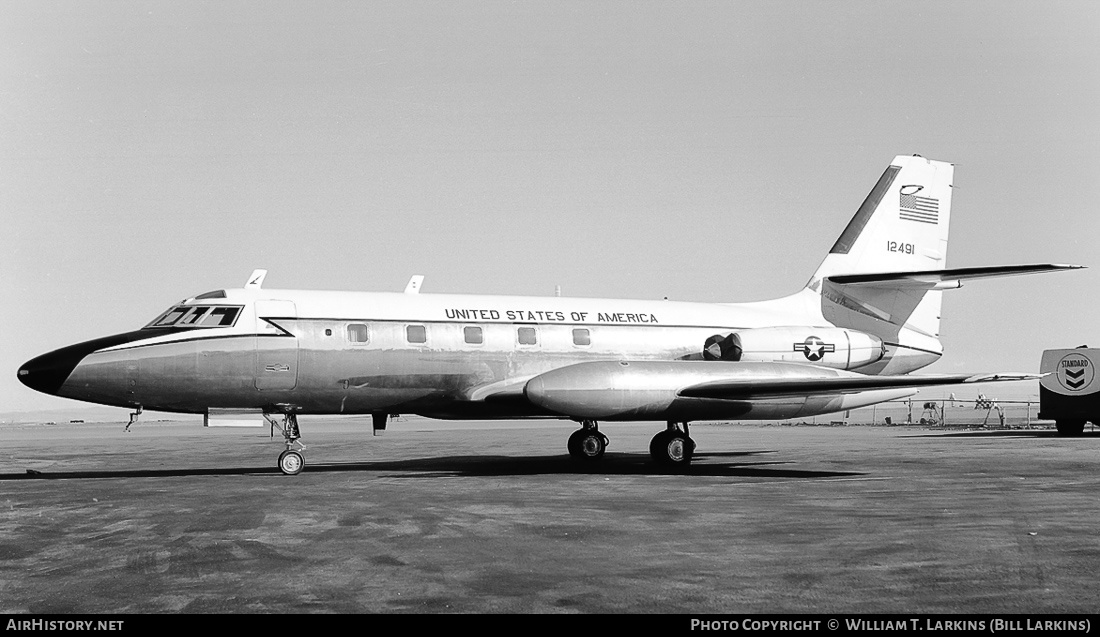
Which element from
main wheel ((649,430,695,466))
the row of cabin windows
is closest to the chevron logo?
main wheel ((649,430,695,466))

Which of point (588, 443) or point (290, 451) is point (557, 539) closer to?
point (290, 451)

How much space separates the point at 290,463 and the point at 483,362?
4179 mm

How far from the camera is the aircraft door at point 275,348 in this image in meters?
19.0

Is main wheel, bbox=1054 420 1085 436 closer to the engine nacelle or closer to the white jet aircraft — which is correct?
the white jet aircraft

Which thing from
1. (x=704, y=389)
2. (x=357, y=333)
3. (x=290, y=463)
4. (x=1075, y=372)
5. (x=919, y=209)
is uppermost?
(x=919, y=209)

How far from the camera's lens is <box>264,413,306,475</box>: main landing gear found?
752 inches

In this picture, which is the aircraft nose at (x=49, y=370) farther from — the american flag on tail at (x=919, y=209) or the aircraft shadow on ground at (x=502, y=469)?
the american flag on tail at (x=919, y=209)

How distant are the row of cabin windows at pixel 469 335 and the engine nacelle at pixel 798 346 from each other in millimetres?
2917

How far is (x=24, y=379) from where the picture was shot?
17.9m

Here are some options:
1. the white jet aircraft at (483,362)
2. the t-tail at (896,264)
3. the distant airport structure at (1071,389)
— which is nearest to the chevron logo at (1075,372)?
the distant airport structure at (1071,389)

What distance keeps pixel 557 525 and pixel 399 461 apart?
12.3 meters

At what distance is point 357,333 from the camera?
19844 mm

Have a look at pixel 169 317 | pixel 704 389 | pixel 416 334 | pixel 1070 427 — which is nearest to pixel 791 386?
pixel 704 389
